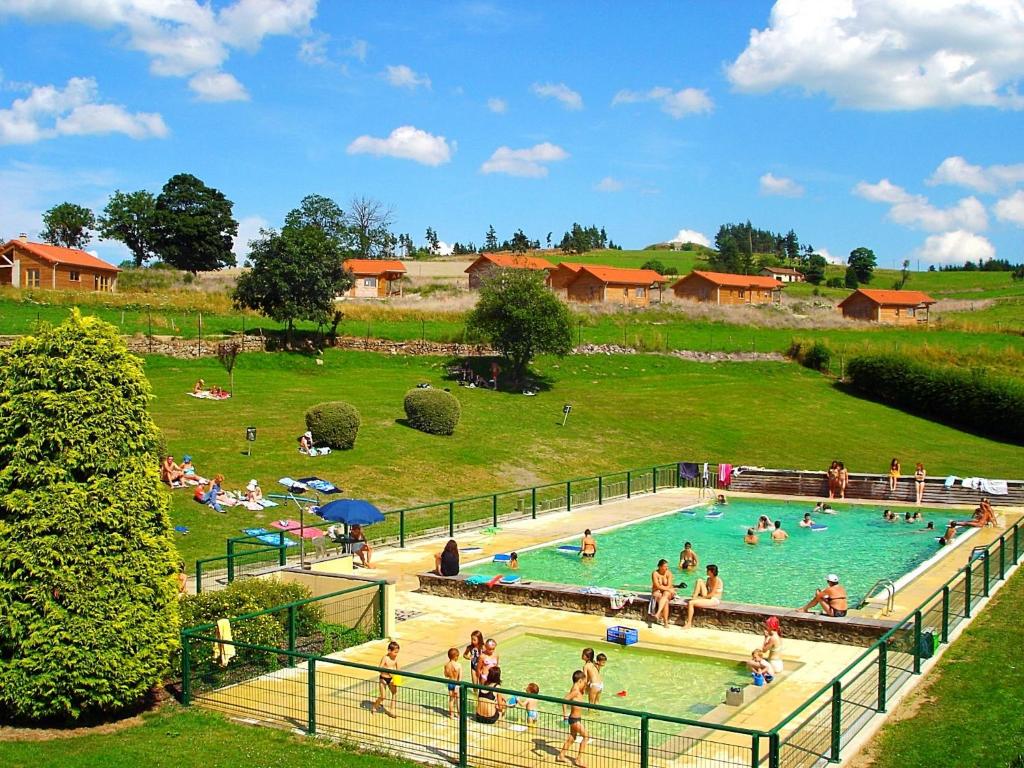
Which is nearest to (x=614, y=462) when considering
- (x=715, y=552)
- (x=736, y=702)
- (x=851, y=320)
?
(x=715, y=552)

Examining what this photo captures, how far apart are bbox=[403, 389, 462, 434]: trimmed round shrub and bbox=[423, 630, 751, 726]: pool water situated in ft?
72.4

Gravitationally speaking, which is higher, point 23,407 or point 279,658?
point 23,407

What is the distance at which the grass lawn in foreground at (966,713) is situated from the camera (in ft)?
39.7

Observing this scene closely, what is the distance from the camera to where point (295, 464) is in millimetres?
33125

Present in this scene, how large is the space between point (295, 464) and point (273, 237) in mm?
25484

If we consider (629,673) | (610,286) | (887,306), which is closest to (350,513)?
(629,673)

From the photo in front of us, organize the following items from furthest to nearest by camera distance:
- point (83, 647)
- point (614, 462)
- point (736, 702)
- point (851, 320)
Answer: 1. point (851, 320)
2. point (614, 462)
3. point (736, 702)
4. point (83, 647)

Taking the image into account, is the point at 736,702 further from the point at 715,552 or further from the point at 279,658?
the point at 715,552

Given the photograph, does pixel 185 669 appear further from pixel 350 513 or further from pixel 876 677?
pixel 350 513

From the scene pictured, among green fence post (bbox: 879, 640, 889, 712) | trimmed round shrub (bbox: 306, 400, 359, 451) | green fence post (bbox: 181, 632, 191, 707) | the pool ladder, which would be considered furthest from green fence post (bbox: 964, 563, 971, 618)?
trimmed round shrub (bbox: 306, 400, 359, 451)

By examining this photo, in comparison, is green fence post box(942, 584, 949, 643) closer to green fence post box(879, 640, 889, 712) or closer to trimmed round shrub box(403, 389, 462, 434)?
green fence post box(879, 640, 889, 712)

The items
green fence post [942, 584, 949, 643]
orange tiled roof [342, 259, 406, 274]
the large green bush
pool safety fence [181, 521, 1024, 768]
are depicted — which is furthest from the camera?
orange tiled roof [342, 259, 406, 274]

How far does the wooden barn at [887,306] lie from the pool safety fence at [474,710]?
8492 centimetres

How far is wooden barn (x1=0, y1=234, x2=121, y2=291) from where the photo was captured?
240 feet
